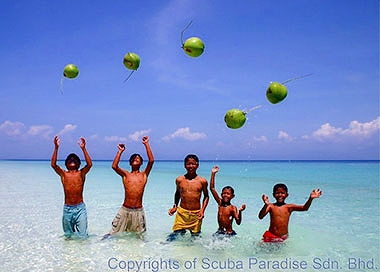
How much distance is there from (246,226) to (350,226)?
2.27 m

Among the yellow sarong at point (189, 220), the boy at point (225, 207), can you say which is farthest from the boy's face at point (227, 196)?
the yellow sarong at point (189, 220)

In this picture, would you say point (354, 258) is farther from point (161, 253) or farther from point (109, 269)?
point (109, 269)

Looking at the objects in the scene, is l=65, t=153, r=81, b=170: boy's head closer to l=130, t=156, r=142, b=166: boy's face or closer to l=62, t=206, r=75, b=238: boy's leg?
l=62, t=206, r=75, b=238: boy's leg

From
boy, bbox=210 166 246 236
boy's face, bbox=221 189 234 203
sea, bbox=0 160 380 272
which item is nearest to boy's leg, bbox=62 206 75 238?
sea, bbox=0 160 380 272

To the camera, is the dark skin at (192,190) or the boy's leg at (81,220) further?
the boy's leg at (81,220)

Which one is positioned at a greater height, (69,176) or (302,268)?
(69,176)

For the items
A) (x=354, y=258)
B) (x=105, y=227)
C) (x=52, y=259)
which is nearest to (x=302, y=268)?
(x=354, y=258)

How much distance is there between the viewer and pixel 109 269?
473cm

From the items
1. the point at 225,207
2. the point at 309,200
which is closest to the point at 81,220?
the point at 225,207

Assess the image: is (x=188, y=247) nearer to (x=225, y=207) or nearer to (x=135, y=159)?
(x=225, y=207)

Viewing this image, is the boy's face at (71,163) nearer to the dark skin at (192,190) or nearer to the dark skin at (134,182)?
the dark skin at (134,182)
